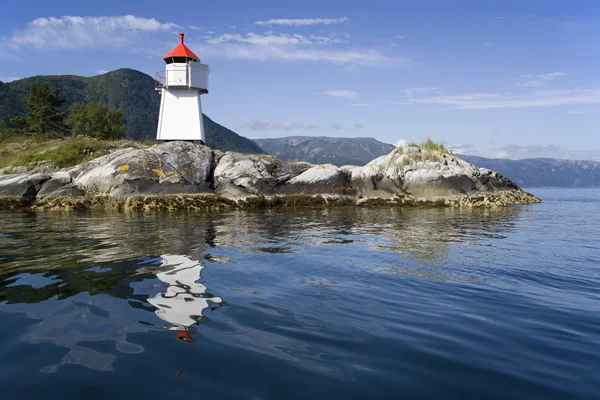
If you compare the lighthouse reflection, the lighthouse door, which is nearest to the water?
the lighthouse reflection

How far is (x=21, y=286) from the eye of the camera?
277 inches

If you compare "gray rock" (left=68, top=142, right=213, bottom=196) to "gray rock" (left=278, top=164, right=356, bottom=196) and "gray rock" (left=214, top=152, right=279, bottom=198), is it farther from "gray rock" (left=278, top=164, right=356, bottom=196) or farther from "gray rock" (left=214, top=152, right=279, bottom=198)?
"gray rock" (left=278, top=164, right=356, bottom=196)

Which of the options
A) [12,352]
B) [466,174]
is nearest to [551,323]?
[12,352]

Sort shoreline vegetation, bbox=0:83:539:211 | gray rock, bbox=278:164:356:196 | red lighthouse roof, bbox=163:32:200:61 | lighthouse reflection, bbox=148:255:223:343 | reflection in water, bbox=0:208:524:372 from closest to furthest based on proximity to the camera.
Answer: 1. reflection in water, bbox=0:208:524:372
2. lighthouse reflection, bbox=148:255:223:343
3. shoreline vegetation, bbox=0:83:539:211
4. gray rock, bbox=278:164:356:196
5. red lighthouse roof, bbox=163:32:200:61

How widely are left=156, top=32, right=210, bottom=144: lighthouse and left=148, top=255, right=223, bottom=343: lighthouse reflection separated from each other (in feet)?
105

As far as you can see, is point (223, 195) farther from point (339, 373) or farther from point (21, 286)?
point (339, 373)

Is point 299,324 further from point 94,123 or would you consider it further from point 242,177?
point 94,123

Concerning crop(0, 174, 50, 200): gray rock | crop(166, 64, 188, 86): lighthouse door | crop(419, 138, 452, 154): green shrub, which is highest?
crop(166, 64, 188, 86): lighthouse door

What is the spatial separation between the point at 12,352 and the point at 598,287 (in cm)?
881

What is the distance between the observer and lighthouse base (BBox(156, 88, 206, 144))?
3800 cm

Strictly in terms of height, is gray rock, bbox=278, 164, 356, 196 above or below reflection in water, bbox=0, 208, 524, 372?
above

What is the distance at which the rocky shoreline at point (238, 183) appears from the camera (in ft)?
97.1

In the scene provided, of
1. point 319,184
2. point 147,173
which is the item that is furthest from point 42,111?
point 319,184

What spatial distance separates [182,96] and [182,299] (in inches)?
1385
